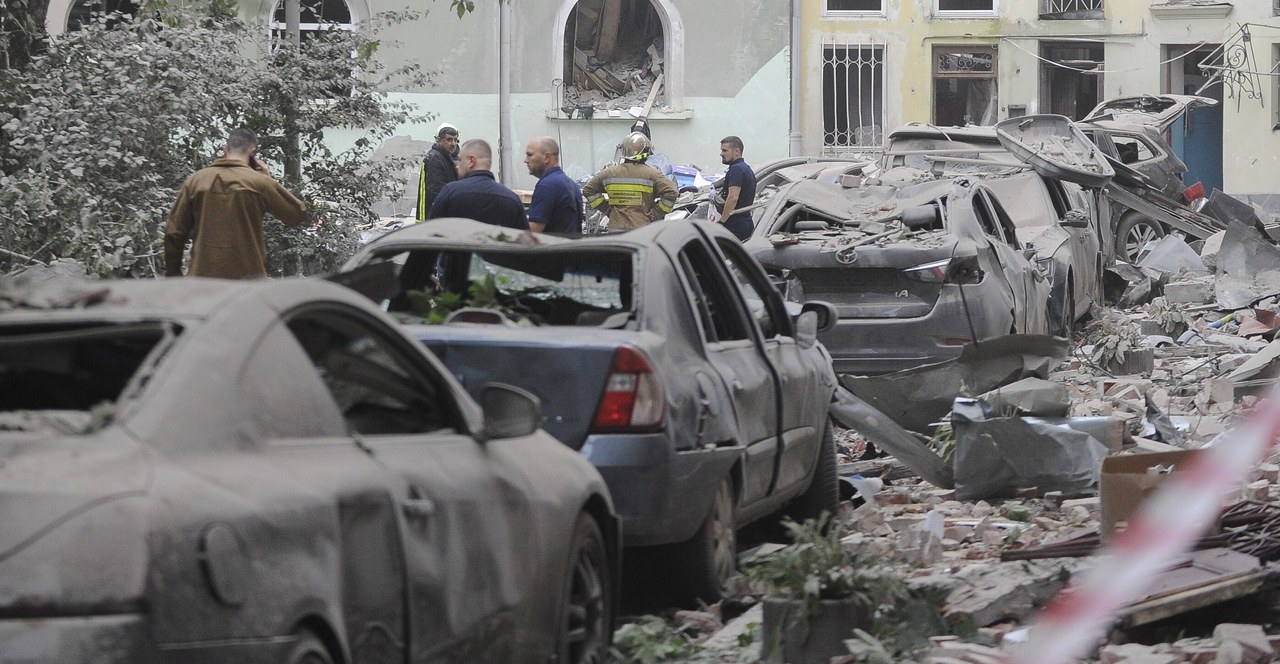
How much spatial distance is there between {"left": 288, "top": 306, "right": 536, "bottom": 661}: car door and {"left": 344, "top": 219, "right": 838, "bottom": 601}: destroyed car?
2.63ft

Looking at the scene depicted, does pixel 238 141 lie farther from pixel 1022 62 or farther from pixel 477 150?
pixel 1022 62

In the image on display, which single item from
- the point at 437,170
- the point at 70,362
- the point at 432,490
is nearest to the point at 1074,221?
the point at 437,170

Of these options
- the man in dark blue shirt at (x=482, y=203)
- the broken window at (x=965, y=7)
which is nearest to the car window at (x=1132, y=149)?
the broken window at (x=965, y=7)

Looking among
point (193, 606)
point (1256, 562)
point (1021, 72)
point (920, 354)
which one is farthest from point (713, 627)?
point (1021, 72)

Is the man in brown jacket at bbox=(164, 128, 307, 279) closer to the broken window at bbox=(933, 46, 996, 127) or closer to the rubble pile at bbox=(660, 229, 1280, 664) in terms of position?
the rubble pile at bbox=(660, 229, 1280, 664)

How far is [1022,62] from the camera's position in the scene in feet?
112

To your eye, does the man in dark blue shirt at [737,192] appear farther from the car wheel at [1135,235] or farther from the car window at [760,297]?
the car wheel at [1135,235]

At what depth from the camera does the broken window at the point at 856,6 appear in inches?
1315

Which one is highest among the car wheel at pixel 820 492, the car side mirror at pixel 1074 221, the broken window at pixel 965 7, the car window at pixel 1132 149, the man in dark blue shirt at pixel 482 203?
the broken window at pixel 965 7

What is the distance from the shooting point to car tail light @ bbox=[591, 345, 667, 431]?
604cm

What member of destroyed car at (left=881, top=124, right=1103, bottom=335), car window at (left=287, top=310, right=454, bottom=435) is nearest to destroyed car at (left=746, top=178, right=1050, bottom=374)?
destroyed car at (left=881, top=124, right=1103, bottom=335)

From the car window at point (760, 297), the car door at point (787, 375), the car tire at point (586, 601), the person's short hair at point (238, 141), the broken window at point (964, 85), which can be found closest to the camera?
the car tire at point (586, 601)

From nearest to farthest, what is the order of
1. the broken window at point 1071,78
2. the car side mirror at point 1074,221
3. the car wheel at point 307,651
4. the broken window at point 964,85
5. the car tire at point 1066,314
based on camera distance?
the car wheel at point 307,651
the car tire at point 1066,314
the car side mirror at point 1074,221
the broken window at point 964,85
the broken window at point 1071,78

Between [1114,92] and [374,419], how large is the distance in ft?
105
